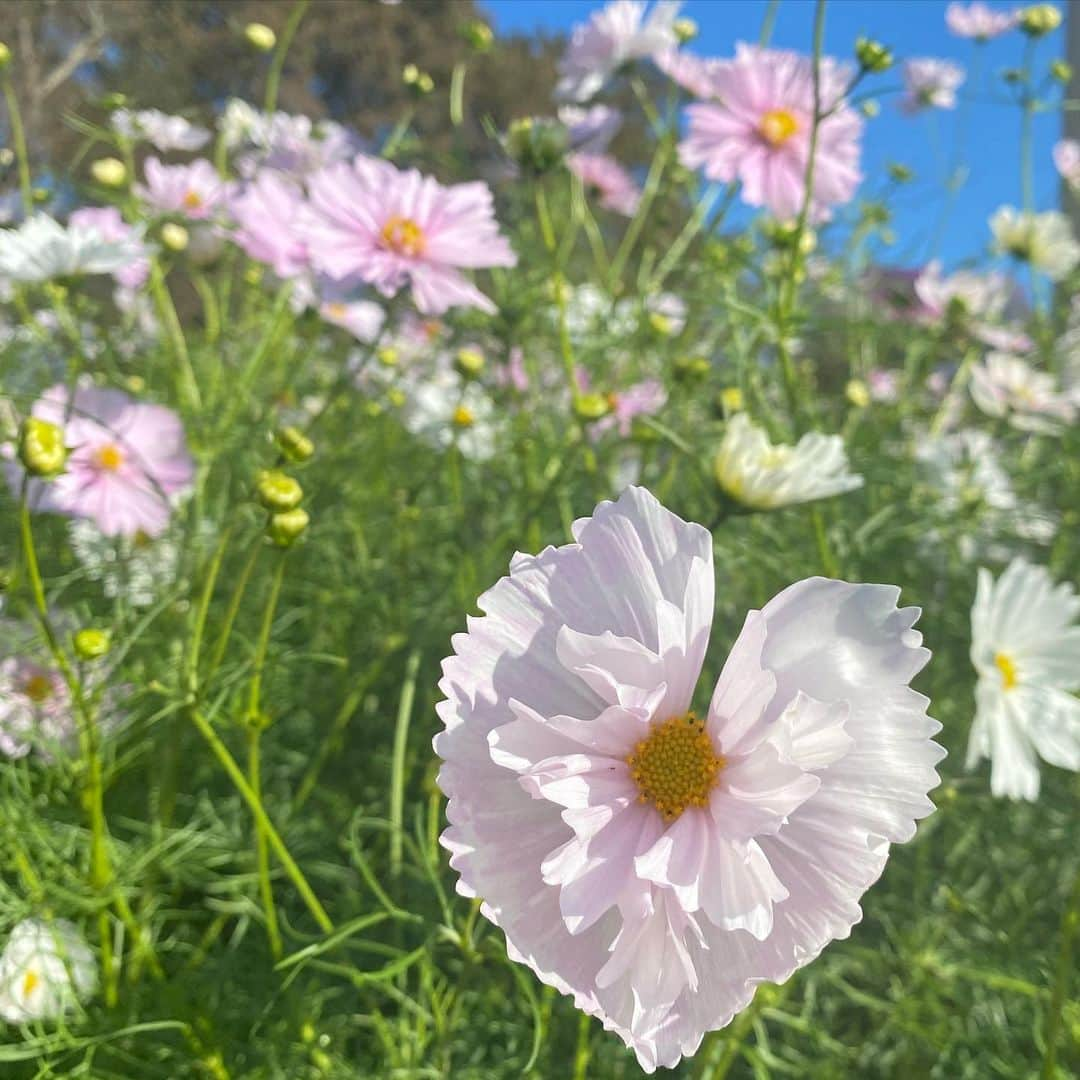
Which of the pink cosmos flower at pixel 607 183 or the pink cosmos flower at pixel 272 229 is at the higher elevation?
the pink cosmos flower at pixel 607 183

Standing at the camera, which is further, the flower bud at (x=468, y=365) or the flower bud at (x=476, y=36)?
the flower bud at (x=476, y=36)

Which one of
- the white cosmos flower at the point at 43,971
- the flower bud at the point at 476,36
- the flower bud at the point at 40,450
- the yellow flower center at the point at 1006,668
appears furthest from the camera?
the flower bud at the point at 476,36

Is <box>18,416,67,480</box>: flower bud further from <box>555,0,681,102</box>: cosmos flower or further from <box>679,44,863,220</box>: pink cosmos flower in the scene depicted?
<box>555,0,681,102</box>: cosmos flower

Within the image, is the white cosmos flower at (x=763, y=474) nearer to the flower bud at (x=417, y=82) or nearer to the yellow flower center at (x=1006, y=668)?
the yellow flower center at (x=1006, y=668)

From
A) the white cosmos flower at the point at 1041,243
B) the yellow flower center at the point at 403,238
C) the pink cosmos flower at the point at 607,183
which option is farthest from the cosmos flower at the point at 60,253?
the white cosmos flower at the point at 1041,243

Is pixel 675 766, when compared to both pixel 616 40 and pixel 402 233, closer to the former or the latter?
pixel 402 233

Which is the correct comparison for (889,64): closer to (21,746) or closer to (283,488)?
(283,488)

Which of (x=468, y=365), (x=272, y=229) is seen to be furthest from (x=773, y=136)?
(x=272, y=229)

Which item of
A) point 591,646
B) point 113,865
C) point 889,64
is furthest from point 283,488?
point 889,64
